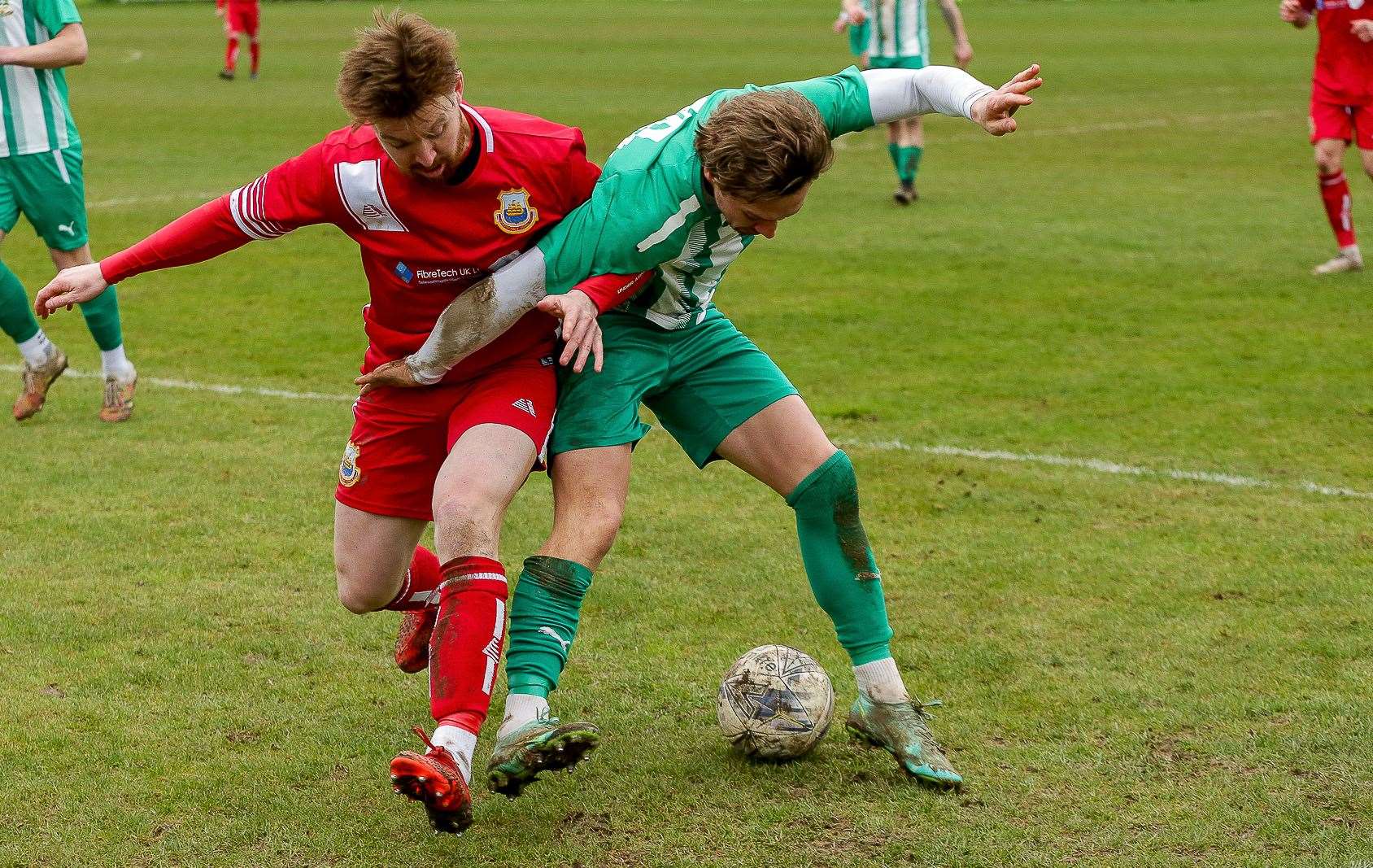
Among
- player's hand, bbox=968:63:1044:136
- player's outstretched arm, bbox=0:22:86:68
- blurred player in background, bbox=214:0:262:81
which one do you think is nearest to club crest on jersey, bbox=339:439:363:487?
player's hand, bbox=968:63:1044:136

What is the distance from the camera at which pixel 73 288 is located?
4090 millimetres

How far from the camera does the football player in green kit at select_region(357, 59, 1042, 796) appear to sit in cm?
377

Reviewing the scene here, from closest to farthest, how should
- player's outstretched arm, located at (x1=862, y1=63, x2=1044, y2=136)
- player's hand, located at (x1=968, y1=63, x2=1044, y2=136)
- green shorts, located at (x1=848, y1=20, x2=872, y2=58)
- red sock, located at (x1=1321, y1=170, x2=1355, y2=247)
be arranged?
player's hand, located at (x1=968, y1=63, x2=1044, y2=136), player's outstretched arm, located at (x1=862, y1=63, x2=1044, y2=136), red sock, located at (x1=1321, y1=170, x2=1355, y2=247), green shorts, located at (x1=848, y1=20, x2=872, y2=58)

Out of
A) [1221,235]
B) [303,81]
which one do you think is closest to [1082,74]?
[303,81]

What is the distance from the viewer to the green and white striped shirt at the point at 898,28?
14047 mm

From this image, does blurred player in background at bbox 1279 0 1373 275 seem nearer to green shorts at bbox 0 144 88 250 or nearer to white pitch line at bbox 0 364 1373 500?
white pitch line at bbox 0 364 1373 500

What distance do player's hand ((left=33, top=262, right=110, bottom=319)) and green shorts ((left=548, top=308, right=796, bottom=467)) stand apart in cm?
124

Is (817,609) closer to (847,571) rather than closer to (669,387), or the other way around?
(847,571)

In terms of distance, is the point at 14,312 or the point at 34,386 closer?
the point at 14,312

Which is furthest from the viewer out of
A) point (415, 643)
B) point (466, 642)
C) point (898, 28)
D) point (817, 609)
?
point (898, 28)

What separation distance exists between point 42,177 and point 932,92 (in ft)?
17.0

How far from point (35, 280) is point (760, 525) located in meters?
6.90

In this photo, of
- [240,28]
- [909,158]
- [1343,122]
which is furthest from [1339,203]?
[240,28]

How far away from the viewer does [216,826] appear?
3.81m
